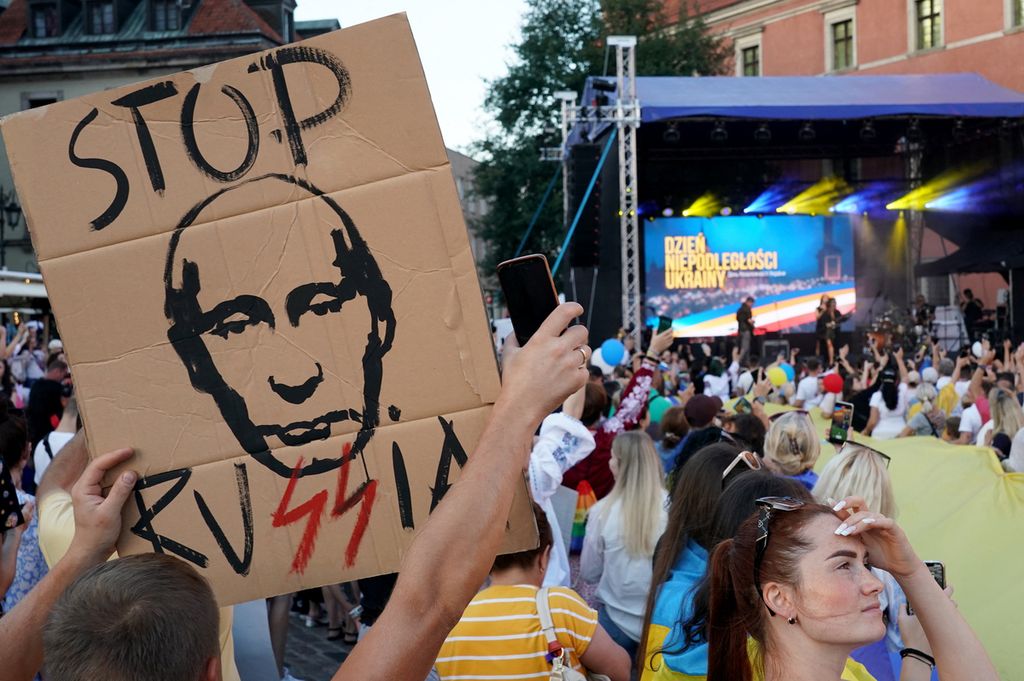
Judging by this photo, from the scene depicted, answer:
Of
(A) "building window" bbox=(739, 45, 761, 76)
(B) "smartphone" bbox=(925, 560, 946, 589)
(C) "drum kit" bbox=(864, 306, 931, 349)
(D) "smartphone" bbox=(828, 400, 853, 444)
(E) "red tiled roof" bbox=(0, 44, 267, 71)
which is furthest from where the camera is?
(A) "building window" bbox=(739, 45, 761, 76)

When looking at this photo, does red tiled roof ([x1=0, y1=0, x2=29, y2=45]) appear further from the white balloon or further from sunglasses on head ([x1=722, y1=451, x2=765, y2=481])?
sunglasses on head ([x1=722, y1=451, x2=765, y2=481])

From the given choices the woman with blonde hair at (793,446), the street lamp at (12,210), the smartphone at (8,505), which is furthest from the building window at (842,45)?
the smartphone at (8,505)

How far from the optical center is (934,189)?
2372 cm

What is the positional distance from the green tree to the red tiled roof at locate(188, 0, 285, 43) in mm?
8424

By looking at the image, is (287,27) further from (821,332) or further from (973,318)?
(973,318)

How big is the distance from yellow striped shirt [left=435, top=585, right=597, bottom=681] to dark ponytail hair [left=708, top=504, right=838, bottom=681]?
62cm

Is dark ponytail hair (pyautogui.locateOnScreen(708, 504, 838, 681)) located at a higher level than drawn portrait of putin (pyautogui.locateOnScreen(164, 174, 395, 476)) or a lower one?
lower

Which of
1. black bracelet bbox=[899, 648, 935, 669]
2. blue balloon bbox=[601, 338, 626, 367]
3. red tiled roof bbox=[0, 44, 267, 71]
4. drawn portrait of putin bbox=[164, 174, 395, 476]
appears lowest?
blue balloon bbox=[601, 338, 626, 367]

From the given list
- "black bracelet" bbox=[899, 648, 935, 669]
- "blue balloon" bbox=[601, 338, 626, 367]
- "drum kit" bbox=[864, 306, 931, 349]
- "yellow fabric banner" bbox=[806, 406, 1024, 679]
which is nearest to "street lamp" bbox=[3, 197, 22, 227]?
"blue balloon" bbox=[601, 338, 626, 367]

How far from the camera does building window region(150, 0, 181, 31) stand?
118ft

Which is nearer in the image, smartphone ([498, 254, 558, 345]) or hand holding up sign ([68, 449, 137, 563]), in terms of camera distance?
smartphone ([498, 254, 558, 345])

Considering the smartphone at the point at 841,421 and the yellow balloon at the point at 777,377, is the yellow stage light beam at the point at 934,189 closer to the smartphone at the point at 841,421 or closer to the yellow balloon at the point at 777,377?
the yellow balloon at the point at 777,377

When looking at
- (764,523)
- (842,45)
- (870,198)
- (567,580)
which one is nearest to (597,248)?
(870,198)

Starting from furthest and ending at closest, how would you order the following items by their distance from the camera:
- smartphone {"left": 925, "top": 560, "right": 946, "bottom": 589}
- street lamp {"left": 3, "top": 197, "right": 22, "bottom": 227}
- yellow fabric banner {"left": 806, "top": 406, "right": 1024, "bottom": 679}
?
street lamp {"left": 3, "top": 197, "right": 22, "bottom": 227}
yellow fabric banner {"left": 806, "top": 406, "right": 1024, "bottom": 679}
smartphone {"left": 925, "top": 560, "right": 946, "bottom": 589}
